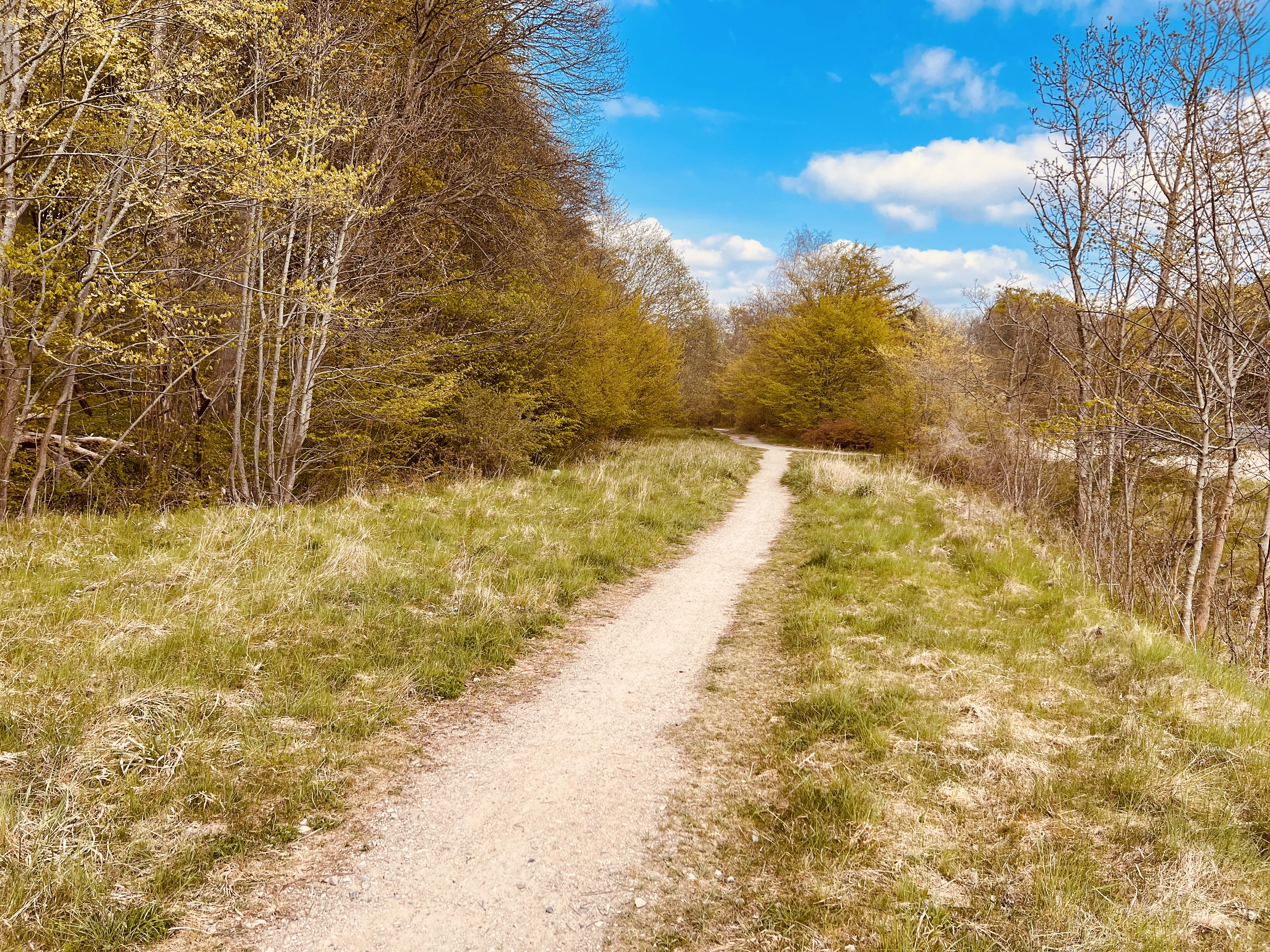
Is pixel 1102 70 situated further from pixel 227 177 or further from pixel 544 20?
pixel 227 177

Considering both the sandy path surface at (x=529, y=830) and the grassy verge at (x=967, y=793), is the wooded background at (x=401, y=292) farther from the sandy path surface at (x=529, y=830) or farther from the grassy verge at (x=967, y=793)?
the sandy path surface at (x=529, y=830)

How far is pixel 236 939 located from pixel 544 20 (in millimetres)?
13538

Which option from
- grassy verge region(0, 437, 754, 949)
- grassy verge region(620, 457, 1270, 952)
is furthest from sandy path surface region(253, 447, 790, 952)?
grassy verge region(0, 437, 754, 949)

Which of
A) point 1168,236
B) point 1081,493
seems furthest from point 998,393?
point 1168,236

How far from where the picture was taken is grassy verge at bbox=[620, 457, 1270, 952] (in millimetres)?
2332

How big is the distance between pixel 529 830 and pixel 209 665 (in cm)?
241

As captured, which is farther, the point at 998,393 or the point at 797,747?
the point at 998,393

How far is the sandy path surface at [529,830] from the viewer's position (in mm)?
2338

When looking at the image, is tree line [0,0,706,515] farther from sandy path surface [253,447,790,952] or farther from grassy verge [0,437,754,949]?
sandy path surface [253,447,790,952]

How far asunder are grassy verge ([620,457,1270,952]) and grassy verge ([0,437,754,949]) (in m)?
1.88

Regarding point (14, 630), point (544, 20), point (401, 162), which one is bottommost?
point (14, 630)

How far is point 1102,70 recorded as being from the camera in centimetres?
692

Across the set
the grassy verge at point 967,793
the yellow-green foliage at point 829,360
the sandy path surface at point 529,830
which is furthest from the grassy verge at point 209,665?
the yellow-green foliage at point 829,360

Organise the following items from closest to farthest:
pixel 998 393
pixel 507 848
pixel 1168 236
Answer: pixel 507 848
pixel 1168 236
pixel 998 393
